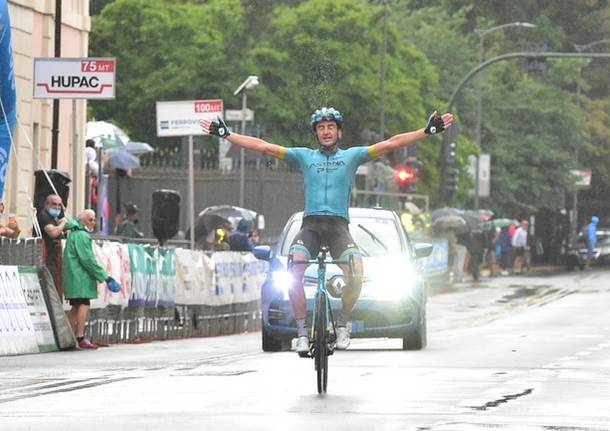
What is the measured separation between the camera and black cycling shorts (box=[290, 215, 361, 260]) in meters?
15.9

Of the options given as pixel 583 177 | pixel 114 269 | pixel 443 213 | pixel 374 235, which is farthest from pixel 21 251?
pixel 583 177

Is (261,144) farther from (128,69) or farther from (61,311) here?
(128,69)

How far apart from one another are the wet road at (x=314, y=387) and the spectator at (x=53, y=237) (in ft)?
3.54

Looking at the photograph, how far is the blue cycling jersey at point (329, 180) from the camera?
16062 millimetres

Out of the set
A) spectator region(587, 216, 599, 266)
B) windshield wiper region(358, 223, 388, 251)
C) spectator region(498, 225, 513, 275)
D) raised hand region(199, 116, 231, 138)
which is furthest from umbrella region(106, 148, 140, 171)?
Result: spectator region(587, 216, 599, 266)

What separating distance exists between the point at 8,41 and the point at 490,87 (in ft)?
193

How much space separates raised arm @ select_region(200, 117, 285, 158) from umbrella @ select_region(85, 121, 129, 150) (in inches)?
918

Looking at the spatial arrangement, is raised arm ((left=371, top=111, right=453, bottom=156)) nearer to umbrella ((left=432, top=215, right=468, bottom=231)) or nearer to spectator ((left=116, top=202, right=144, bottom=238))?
spectator ((left=116, top=202, right=144, bottom=238))

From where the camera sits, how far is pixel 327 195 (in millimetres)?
16094

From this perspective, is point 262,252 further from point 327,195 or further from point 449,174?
point 449,174

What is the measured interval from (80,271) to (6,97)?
17.7 feet

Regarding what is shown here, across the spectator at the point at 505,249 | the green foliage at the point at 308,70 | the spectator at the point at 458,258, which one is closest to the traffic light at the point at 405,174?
the spectator at the point at 458,258

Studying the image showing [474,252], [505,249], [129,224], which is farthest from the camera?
[505,249]

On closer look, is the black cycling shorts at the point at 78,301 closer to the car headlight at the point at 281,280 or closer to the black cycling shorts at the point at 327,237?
the car headlight at the point at 281,280
